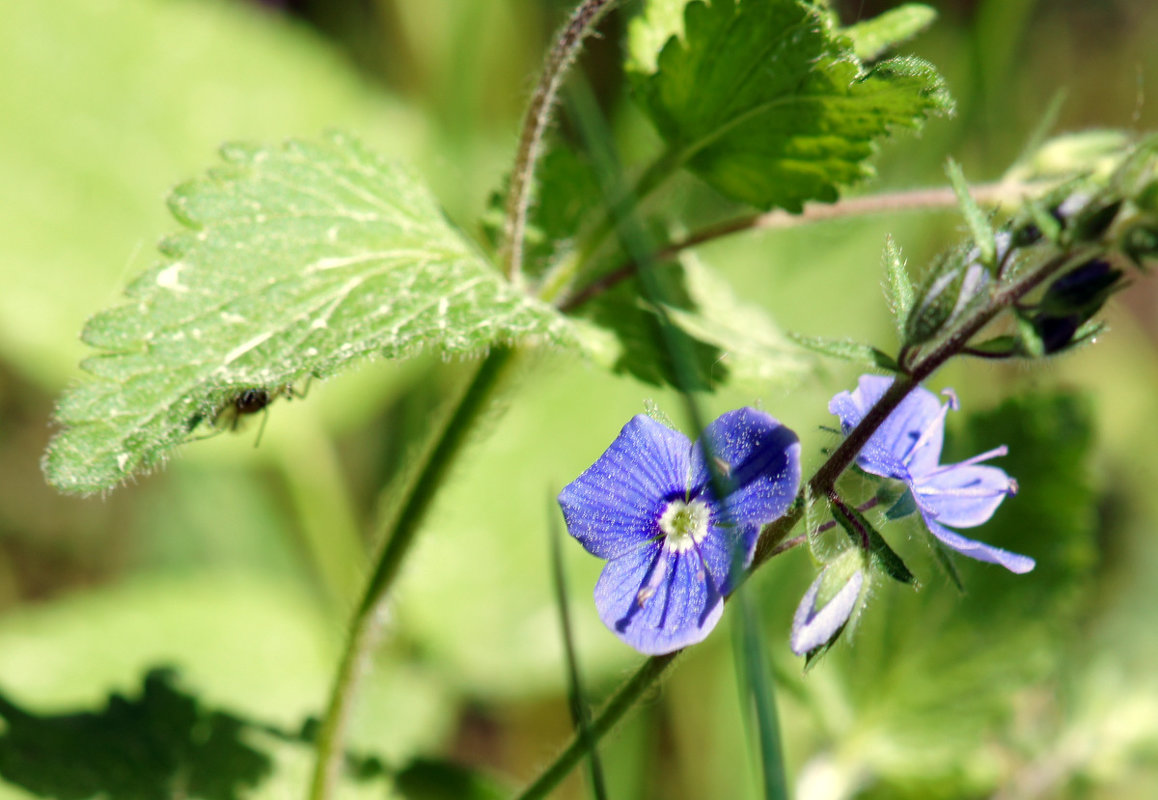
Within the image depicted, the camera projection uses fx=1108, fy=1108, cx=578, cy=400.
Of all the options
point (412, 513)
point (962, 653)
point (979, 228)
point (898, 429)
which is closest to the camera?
point (979, 228)

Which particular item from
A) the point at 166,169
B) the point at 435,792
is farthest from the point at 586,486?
the point at 166,169

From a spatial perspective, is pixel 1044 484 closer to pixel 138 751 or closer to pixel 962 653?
pixel 962 653

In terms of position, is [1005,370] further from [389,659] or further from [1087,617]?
[389,659]

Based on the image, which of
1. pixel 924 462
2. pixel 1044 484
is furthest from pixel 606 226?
pixel 1044 484

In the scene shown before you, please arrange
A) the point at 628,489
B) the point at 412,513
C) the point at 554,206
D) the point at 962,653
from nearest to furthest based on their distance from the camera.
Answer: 1. the point at 628,489
2. the point at 412,513
3. the point at 554,206
4. the point at 962,653

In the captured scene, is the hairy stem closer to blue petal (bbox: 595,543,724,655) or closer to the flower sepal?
blue petal (bbox: 595,543,724,655)

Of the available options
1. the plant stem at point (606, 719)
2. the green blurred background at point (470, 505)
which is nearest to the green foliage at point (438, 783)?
the green blurred background at point (470, 505)
